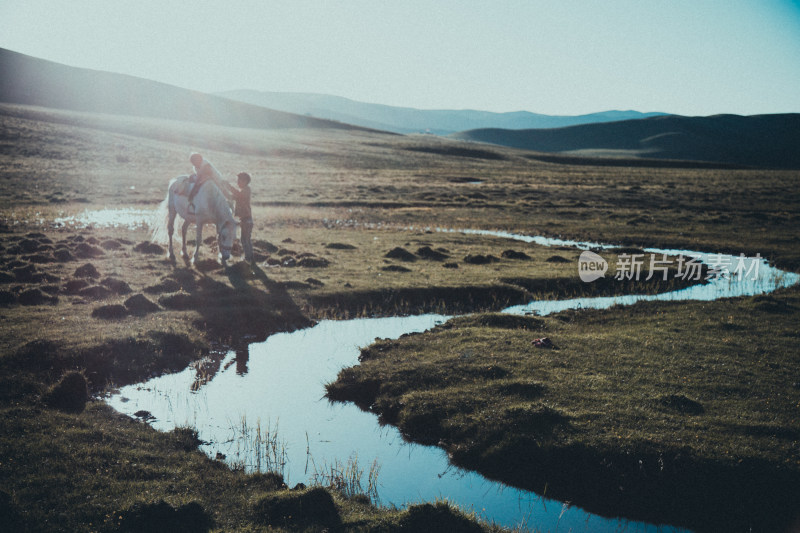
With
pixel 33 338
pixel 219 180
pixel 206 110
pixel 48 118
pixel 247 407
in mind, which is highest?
pixel 206 110

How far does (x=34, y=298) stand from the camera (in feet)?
46.8

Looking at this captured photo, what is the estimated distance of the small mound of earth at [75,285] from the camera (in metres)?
15.4

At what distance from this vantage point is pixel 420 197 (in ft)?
167

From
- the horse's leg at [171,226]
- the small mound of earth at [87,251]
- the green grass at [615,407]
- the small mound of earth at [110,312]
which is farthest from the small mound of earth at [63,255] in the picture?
the green grass at [615,407]

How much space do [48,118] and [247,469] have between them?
4054 inches

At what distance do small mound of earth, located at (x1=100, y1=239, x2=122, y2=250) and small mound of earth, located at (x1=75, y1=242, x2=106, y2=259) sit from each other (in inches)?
25.5

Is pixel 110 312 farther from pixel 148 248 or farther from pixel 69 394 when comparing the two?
pixel 148 248

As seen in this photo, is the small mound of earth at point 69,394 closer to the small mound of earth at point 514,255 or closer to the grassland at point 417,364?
the grassland at point 417,364

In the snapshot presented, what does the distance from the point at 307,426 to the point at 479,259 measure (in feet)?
46.9

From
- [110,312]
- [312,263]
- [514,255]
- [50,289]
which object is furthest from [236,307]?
[514,255]

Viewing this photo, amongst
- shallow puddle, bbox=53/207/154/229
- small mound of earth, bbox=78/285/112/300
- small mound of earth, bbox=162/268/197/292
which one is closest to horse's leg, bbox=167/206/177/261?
small mound of earth, bbox=162/268/197/292

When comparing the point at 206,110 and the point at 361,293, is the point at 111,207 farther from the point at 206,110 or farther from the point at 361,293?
the point at 206,110

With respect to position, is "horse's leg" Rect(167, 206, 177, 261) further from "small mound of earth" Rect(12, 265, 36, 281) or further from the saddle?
"small mound of earth" Rect(12, 265, 36, 281)

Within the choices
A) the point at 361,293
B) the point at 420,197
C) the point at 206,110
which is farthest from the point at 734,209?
the point at 206,110
